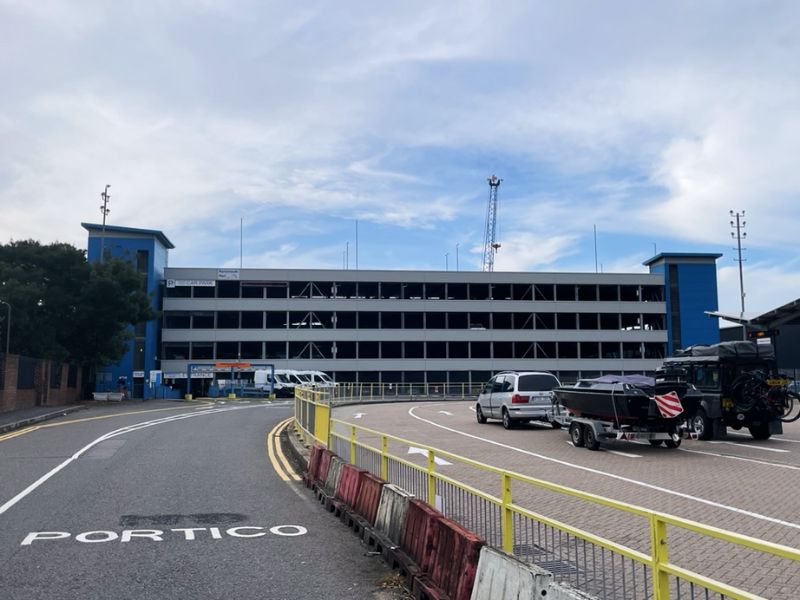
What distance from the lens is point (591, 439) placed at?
18.6m

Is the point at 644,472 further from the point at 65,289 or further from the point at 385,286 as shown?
the point at 385,286

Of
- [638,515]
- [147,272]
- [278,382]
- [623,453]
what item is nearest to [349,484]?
[638,515]

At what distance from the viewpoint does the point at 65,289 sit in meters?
50.0

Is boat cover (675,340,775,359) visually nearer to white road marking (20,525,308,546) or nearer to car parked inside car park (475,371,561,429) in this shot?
car parked inside car park (475,371,561,429)

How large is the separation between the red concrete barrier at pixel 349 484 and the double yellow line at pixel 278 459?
10.7ft

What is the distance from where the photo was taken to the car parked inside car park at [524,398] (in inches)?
977

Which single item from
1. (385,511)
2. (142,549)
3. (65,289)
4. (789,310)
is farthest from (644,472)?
(65,289)

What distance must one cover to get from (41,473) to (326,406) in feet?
17.9

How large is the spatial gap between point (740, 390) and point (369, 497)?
14099mm

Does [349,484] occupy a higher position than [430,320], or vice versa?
[430,320]

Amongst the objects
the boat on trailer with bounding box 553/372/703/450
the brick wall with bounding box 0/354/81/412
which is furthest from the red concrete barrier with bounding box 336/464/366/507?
the brick wall with bounding box 0/354/81/412

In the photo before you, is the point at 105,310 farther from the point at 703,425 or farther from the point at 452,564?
the point at 452,564

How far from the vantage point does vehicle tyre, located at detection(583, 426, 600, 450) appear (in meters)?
18.4

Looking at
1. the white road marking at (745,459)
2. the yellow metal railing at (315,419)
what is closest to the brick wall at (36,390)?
the yellow metal railing at (315,419)
